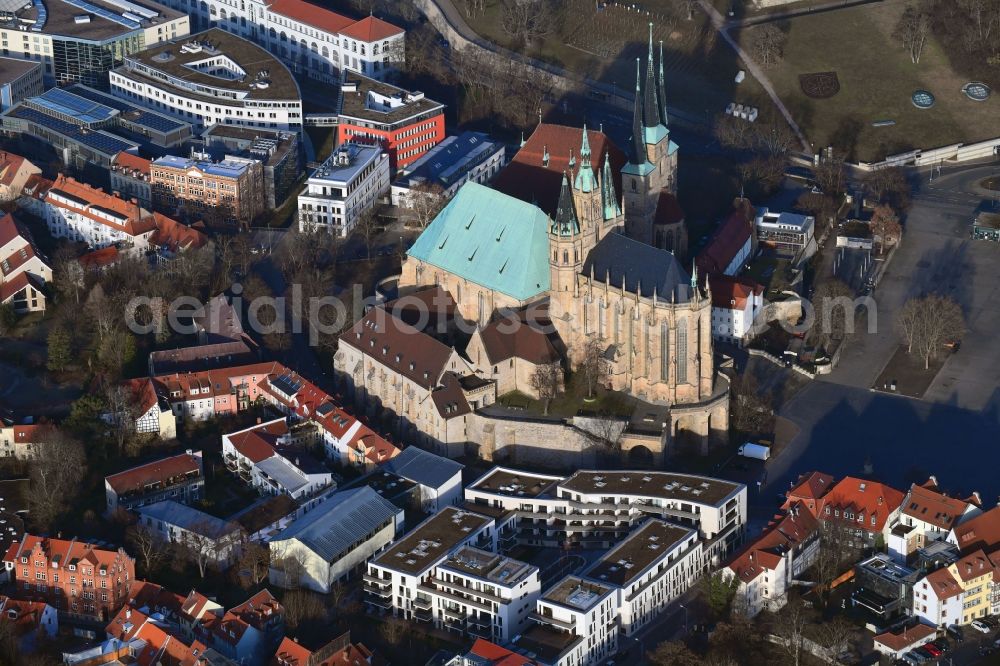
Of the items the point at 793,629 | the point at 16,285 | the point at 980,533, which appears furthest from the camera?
the point at 16,285

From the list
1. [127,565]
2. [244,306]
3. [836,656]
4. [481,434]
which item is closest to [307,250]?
[244,306]

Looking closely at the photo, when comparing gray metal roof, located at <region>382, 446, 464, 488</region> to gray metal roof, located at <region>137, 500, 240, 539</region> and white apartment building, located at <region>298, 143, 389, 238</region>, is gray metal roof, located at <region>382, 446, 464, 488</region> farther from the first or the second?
white apartment building, located at <region>298, 143, 389, 238</region>

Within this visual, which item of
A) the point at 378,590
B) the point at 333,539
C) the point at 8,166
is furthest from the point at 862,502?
the point at 8,166

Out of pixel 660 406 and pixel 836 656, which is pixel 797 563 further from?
pixel 660 406

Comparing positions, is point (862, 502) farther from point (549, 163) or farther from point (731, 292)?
point (549, 163)

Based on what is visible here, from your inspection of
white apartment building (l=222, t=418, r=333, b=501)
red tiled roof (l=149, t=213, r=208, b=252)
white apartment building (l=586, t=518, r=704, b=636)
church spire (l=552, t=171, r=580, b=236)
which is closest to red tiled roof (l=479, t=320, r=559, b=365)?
church spire (l=552, t=171, r=580, b=236)
